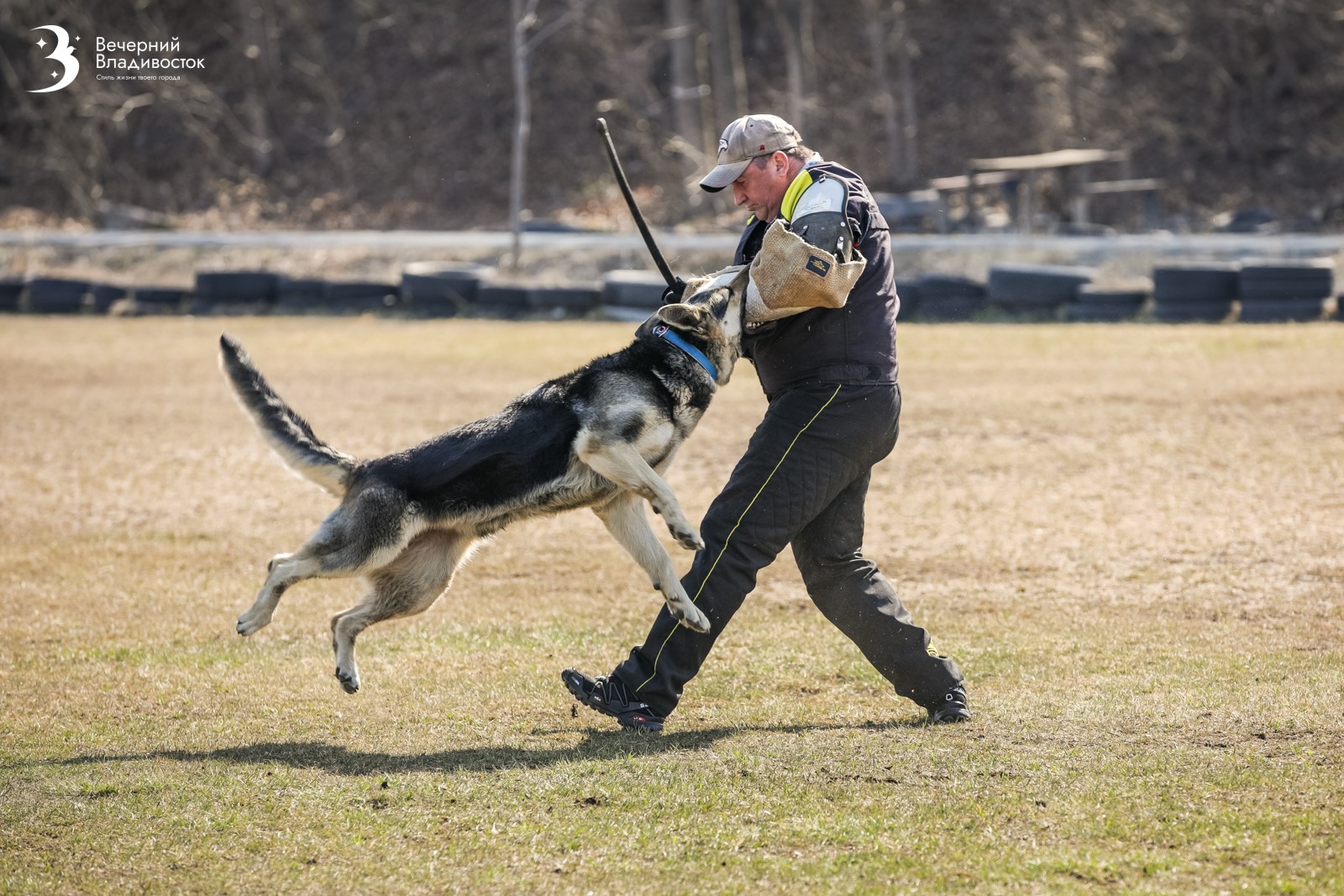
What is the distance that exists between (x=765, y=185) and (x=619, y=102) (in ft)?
93.8

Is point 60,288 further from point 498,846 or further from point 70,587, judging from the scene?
point 498,846

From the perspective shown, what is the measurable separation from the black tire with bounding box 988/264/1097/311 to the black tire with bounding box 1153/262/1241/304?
1.13 m

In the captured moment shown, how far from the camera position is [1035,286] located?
60.6 feet

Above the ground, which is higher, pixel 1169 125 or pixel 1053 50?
pixel 1053 50

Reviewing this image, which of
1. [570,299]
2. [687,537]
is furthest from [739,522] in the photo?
[570,299]

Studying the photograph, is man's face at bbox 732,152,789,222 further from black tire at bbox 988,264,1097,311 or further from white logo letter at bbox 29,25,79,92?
white logo letter at bbox 29,25,79,92

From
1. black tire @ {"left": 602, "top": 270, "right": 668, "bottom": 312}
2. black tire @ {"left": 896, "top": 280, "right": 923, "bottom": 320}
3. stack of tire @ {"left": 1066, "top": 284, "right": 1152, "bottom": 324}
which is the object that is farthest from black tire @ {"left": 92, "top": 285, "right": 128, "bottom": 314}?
stack of tire @ {"left": 1066, "top": 284, "right": 1152, "bottom": 324}

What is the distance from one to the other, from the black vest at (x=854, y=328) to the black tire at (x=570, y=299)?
1521 cm

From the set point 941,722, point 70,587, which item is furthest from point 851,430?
point 70,587

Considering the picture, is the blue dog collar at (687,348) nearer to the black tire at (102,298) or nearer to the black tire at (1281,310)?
the black tire at (1281,310)

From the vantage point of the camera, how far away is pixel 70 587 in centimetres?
775

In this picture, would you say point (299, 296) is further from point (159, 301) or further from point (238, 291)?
point (159, 301)

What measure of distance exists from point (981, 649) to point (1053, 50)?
86.9ft

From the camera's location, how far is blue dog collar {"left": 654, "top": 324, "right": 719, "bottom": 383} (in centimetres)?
523
